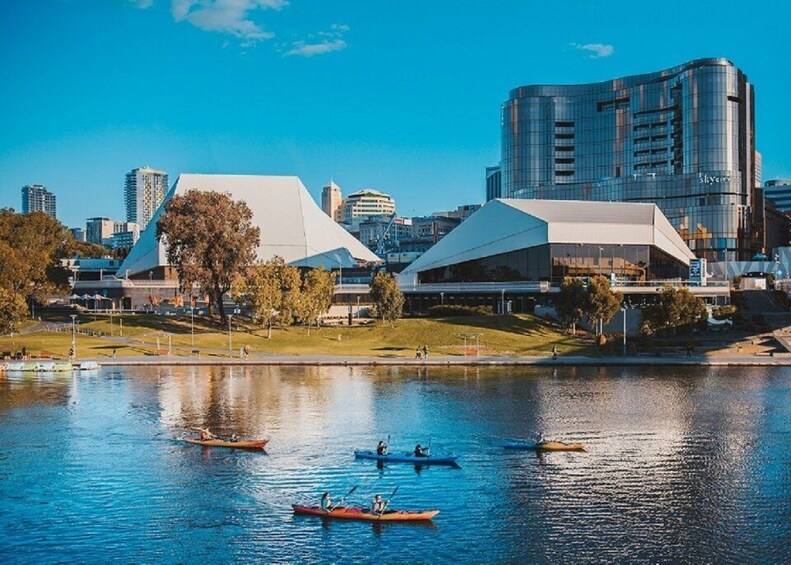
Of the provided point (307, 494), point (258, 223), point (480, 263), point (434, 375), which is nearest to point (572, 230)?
point (480, 263)

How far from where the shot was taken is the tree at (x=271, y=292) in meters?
115

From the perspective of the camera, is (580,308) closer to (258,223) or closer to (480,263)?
(480,263)

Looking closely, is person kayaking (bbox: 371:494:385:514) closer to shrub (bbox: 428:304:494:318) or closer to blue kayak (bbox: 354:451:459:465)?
blue kayak (bbox: 354:451:459:465)

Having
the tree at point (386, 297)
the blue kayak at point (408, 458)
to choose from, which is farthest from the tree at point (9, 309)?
the blue kayak at point (408, 458)

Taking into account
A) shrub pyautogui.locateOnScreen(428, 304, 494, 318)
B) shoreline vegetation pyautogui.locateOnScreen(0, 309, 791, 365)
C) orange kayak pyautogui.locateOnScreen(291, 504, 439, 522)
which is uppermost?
shrub pyautogui.locateOnScreen(428, 304, 494, 318)

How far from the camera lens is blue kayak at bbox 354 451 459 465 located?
168ft

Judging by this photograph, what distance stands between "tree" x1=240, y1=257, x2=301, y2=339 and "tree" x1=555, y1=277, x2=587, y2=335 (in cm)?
3619

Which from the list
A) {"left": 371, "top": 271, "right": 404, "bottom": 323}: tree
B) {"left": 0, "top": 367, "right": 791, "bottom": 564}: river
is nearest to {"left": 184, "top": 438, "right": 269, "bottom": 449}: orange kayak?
{"left": 0, "top": 367, "right": 791, "bottom": 564}: river

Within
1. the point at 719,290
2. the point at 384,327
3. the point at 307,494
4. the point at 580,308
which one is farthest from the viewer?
the point at 719,290

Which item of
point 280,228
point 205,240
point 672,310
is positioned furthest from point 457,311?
point 280,228

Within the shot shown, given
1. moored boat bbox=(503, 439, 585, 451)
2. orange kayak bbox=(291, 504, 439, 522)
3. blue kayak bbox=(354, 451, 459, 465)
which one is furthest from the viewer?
moored boat bbox=(503, 439, 585, 451)

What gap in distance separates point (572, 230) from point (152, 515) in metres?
101

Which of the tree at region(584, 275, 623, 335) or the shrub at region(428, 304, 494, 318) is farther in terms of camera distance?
the shrub at region(428, 304, 494, 318)

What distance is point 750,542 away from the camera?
3800cm
